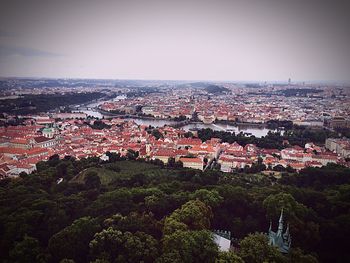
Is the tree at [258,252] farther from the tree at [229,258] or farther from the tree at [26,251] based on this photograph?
the tree at [26,251]

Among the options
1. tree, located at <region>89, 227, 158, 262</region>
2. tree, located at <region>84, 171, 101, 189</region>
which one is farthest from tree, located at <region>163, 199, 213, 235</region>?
tree, located at <region>84, 171, 101, 189</region>

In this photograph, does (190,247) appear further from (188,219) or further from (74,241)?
(74,241)

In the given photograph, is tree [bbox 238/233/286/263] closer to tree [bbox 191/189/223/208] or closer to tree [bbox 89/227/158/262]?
tree [bbox 89/227/158/262]

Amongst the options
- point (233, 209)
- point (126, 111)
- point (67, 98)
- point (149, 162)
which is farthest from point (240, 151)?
point (67, 98)

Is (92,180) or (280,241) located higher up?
(280,241)

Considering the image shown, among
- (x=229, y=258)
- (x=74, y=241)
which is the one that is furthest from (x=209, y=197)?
(x=74, y=241)

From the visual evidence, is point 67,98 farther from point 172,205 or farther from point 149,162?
point 172,205
